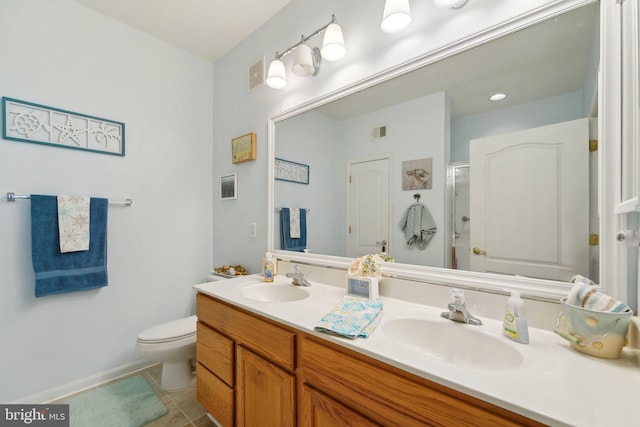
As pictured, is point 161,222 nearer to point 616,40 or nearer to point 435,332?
point 435,332

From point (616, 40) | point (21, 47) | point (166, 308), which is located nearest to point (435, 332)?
point (616, 40)

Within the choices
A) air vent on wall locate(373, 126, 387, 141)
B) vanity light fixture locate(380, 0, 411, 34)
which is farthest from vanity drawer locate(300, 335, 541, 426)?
vanity light fixture locate(380, 0, 411, 34)

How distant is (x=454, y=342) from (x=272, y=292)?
0.99 metres

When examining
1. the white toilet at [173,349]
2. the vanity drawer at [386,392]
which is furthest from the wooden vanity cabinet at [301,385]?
the white toilet at [173,349]

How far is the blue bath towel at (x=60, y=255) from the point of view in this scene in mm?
1619

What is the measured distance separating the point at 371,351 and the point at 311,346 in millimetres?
255

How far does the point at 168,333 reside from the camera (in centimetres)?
173

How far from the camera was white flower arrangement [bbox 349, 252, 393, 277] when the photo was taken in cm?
125

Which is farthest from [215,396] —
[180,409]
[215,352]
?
[180,409]

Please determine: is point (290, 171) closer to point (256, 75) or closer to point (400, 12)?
point (256, 75)

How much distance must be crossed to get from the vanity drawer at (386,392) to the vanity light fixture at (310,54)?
1.38 metres

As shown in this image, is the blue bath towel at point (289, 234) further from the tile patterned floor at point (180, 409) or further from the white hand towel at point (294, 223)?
the tile patterned floor at point (180, 409)

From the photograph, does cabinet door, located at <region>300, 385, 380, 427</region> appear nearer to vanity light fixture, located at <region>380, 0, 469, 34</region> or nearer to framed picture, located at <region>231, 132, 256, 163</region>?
vanity light fixture, located at <region>380, 0, 469, 34</region>

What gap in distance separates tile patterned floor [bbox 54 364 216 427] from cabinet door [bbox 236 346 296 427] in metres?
0.54
